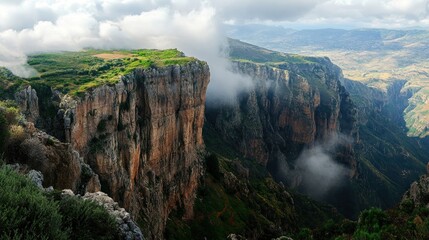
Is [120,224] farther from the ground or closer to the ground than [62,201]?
closer to the ground

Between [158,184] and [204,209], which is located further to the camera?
[204,209]

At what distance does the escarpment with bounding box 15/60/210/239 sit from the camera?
69.0 meters

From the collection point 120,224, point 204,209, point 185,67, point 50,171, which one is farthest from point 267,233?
point 120,224

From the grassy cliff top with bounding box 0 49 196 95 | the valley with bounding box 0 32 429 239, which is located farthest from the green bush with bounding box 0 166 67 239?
the grassy cliff top with bounding box 0 49 196 95

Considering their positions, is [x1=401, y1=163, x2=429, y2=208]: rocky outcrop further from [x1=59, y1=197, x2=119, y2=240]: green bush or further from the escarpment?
[x1=59, y1=197, x2=119, y2=240]: green bush

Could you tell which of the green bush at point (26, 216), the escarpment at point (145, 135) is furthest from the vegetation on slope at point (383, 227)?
the escarpment at point (145, 135)

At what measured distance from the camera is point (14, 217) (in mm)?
18500

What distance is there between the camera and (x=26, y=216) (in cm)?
1919

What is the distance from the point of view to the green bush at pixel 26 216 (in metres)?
18.0

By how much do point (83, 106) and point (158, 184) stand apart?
32.5 meters

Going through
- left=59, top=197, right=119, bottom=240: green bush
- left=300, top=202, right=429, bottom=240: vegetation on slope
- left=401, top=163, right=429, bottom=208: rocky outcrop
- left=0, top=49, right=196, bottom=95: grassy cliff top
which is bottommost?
left=401, top=163, right=429, bottom=208: rocky outcrop

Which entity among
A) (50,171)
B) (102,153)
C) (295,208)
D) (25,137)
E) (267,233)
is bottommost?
(295,208)

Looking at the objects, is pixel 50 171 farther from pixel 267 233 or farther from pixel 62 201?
pixel 267 233

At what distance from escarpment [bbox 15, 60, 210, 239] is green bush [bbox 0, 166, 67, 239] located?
35.3 m
